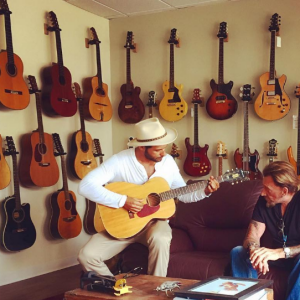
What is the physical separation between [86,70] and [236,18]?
1632 millimetres

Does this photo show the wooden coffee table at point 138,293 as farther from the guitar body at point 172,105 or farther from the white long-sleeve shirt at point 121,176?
the guitar body at point 172,105

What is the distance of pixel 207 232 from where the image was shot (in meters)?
3.54

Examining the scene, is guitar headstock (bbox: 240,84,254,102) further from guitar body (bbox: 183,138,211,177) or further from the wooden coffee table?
the wooden coffee table

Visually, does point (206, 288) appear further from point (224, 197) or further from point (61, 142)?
point (61, 142)

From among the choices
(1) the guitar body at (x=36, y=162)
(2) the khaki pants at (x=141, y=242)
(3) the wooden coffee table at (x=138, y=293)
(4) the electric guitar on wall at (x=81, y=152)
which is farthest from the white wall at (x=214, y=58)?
(3) the wooden coffee table at (x=138, y=293)

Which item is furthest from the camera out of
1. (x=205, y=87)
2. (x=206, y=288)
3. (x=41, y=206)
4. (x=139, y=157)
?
(x=205, y=87)

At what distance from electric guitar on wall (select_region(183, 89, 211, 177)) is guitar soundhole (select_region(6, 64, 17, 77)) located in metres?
1.78

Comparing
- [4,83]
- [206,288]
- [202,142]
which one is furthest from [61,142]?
[206,288]

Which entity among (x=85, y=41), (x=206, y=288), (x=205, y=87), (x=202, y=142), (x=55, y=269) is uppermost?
(x=85, y=41)

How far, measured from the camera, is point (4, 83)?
3834mm

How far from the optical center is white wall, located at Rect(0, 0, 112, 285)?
13.7 ft

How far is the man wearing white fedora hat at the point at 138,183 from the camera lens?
10.3 feet

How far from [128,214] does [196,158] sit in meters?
1.74

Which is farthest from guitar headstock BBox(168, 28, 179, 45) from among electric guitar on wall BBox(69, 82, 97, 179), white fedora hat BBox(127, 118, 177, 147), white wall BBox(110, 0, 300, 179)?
white fedora hat BBox(127, 118, 177, 147)
